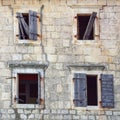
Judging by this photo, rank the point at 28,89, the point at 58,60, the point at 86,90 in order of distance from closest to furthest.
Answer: the point at 86,90
the point at 58,60
the point at 28,89

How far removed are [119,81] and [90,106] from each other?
5.28 feet

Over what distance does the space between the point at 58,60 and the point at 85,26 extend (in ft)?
7.60

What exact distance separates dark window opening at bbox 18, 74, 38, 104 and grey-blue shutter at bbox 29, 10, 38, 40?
1.68m

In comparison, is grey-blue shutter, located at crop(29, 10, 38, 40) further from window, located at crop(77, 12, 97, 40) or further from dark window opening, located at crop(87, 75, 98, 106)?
dark window opening, located at crop(87, 75, 98, 106)

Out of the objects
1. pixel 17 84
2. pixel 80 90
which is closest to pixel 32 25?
pixel 17 84

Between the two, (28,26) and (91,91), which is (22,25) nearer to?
(28,26)

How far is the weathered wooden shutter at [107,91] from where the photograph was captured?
27422 mm

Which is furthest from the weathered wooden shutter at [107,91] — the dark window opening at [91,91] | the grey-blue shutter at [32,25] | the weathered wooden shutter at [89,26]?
the grey-blue shutter at [32,25]

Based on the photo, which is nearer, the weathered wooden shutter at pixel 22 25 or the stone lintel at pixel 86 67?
the stone lintel at pixel 86 67

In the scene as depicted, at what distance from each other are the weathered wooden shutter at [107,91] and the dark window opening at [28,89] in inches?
112

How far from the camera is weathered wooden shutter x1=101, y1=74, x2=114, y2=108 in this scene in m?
27.4

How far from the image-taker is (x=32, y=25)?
91.1 feet

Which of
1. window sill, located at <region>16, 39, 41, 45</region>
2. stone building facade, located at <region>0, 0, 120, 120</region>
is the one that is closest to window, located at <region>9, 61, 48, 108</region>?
stone building facade, located at <region>0, 0, 120, 120</region>

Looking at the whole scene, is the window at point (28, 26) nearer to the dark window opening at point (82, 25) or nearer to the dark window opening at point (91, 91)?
the dark window opening at point (82, 25)
